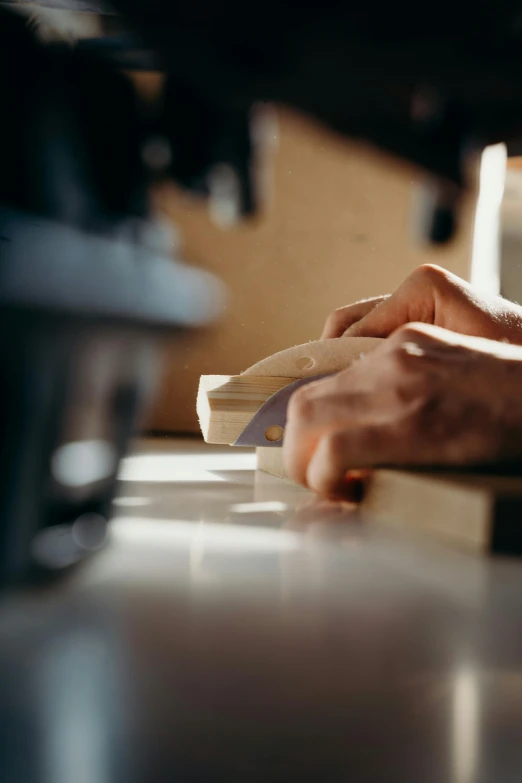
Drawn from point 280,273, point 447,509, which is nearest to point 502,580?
point 447,509

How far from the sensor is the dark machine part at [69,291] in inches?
3.6

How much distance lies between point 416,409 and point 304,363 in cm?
29

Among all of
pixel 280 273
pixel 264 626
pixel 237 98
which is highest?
pixel 280 273

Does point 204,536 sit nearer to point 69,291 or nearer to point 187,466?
point 69,291

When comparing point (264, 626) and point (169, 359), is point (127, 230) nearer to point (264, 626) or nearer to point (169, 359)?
point (169, 359)

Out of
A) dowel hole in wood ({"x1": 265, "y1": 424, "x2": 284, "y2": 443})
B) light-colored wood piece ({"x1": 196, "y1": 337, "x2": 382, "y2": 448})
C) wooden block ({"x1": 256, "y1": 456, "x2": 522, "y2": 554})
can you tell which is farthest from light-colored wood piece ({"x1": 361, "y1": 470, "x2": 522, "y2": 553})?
light-colored wood piece ({"x1": 196, "y1": 337, "x2": 382, "y2": 448})

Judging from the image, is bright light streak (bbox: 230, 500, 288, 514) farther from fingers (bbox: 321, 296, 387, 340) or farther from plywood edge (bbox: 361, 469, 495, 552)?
fingers (bbox: 321, 296, 387, 340)

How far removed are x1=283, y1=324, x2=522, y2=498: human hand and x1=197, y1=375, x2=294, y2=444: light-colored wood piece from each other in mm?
227

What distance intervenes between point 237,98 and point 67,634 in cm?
14

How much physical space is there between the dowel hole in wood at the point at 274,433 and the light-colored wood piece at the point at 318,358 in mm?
92

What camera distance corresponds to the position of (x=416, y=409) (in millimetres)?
357

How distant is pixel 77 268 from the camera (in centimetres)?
9

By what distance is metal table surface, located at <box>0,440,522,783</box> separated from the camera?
0.46 ft

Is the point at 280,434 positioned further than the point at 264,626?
Yes
